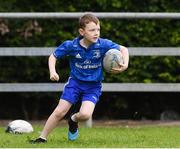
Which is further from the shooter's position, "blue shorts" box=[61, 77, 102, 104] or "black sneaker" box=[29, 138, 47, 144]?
"blue shorts" box=[61, 77, 102, 104]

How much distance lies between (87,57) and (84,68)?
0.40 ft

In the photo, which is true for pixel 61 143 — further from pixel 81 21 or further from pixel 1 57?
pixel 1 57

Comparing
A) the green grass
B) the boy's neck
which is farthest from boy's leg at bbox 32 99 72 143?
the boy's neck

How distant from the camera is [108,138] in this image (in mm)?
9375

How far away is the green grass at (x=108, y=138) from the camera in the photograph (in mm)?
8523

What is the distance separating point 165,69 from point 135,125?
2.98ft

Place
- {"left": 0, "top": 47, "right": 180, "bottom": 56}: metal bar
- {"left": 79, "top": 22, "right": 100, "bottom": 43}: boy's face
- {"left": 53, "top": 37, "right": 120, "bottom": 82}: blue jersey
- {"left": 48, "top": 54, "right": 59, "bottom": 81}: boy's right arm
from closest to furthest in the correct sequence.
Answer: {"left": 48, "top": 54, "right": 59, "bottom": 81}: boy's right arm
{"left": 79, "top": 22, "right": 100, "bottom": 43}: boy's face
{"left": 53, "top": 37, "right": 120, "bottom": 82}: blue jersey
{"left": 0, "top": 47, "right": 180, "bottom": 56}: metal bar

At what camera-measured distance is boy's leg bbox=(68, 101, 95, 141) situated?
8.63 m

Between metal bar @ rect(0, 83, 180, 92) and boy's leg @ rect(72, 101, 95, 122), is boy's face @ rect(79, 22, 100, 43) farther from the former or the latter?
metal bar @ rect(0, 83, 180, 92)

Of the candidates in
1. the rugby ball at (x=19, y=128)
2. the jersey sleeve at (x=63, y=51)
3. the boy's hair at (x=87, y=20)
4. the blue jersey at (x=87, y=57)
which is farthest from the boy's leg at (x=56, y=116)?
the rugby ball at (x=19, y=128)

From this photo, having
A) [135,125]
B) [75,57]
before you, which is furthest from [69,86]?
[135,125]

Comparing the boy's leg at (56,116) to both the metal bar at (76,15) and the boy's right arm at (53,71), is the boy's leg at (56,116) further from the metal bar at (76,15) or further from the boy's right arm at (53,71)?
the metal bar at (76,15)

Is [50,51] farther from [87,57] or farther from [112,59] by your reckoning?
[112,59]

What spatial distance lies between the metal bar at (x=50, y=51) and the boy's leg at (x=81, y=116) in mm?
1979
